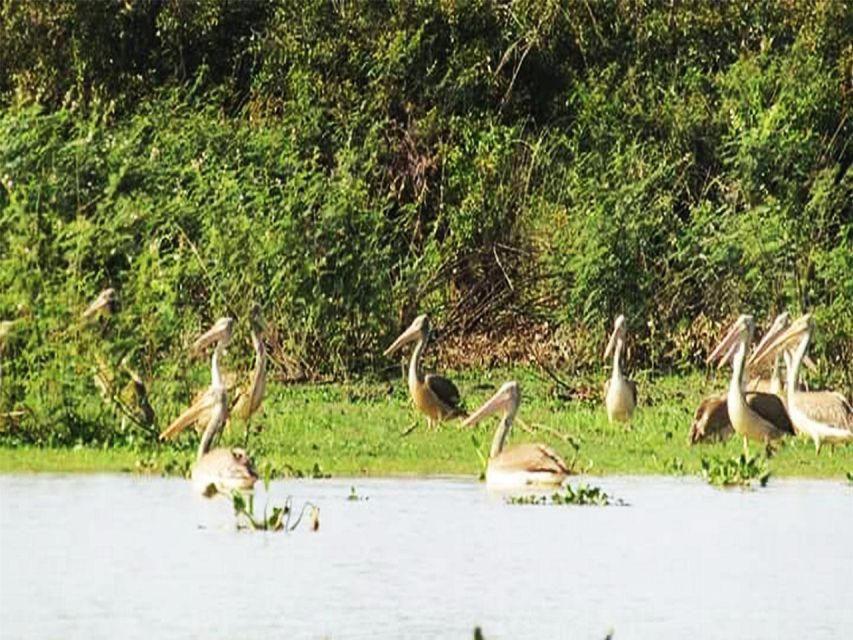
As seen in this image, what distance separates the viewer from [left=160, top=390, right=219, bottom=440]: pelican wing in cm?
1560

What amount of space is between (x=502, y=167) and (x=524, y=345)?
2.08m

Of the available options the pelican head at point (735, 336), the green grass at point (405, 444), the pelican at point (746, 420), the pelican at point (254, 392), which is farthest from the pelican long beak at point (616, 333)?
the pelican at point (254, 392)

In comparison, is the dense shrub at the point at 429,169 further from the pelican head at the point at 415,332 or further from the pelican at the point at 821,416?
the pelican at the point at 821,416

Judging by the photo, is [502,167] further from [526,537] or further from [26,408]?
[526,537]

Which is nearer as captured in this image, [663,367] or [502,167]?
[663,367]

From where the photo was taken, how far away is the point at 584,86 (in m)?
24.6

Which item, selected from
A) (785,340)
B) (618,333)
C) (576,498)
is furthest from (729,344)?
(576,498)

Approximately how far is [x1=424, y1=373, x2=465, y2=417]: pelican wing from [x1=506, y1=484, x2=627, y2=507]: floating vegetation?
3.30 metres

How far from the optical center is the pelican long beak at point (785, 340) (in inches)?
706

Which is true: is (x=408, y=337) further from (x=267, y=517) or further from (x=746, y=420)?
(x=267, y=517)

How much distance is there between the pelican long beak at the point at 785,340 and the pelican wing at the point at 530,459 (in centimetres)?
325

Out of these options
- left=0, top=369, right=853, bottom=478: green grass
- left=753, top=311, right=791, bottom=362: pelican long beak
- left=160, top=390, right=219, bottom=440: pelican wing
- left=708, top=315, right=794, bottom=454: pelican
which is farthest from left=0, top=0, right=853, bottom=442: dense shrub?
left=708, top=315, right=794, bottom=454: pelican

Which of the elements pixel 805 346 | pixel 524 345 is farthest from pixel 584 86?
pixel 805 346

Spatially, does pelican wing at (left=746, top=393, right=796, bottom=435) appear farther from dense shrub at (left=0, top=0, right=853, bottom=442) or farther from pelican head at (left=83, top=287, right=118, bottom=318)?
pelican head at (left=83, top=287, right=118, bottom=318)
